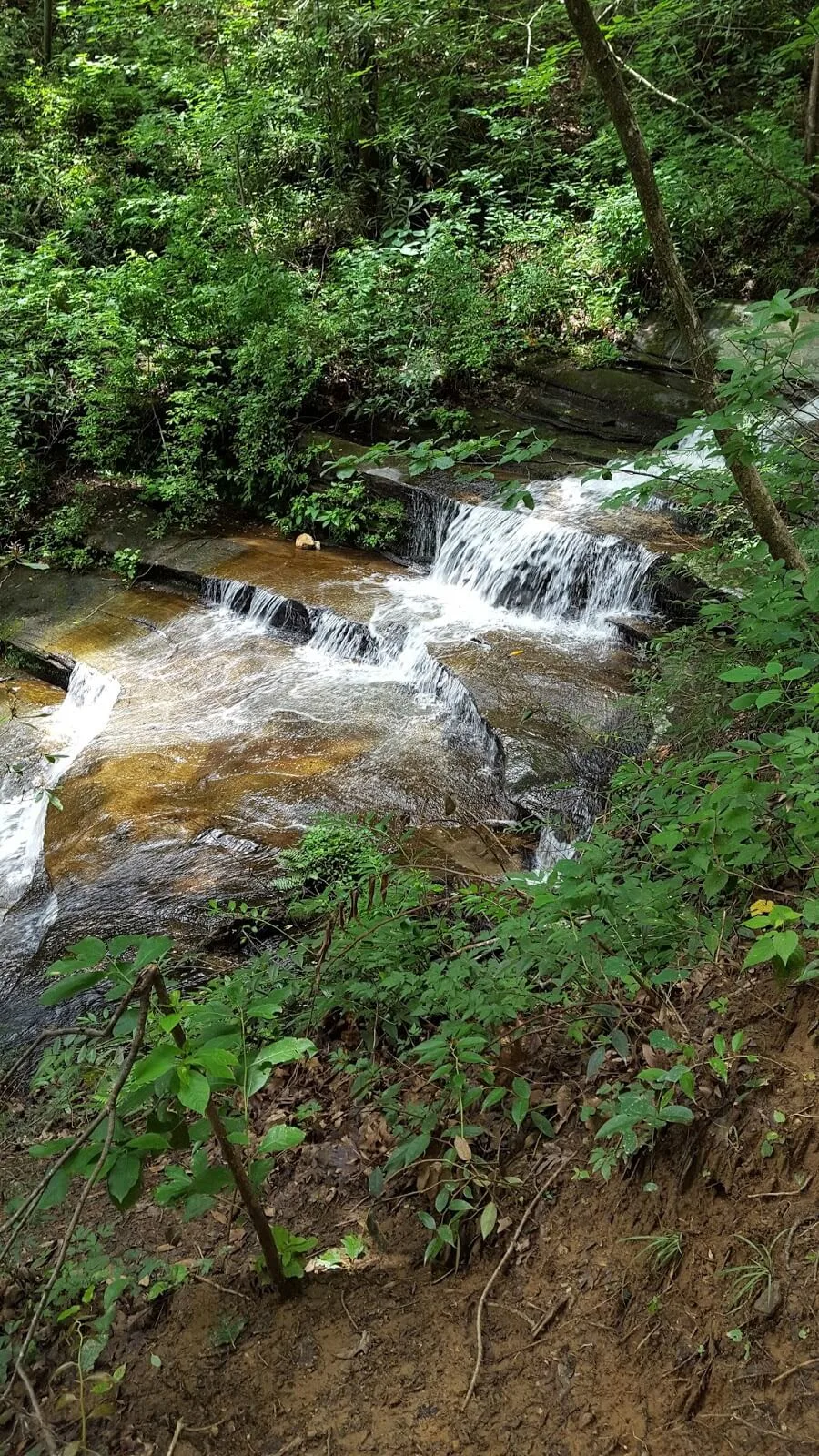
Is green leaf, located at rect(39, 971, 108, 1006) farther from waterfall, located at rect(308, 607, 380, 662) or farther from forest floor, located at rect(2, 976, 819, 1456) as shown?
waterfall, located at rect(308, 607, 380, 662)

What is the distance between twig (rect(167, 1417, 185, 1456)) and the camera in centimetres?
198

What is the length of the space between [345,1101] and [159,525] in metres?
8.58

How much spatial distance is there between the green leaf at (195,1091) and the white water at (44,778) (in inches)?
159

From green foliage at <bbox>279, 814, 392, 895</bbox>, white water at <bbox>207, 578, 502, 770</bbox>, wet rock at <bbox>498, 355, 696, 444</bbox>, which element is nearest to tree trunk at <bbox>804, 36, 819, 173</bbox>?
wet rock at <bbox>498, 355, 696, 444</bbox>

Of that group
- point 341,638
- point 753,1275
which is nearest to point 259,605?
point 341,638

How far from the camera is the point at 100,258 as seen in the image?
12.6 metres

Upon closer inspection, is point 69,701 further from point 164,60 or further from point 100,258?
point 164,60

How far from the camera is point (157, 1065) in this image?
1.68 meters

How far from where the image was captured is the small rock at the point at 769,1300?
1.81 meters

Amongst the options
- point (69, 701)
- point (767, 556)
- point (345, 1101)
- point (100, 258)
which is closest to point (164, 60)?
point (100, 258)

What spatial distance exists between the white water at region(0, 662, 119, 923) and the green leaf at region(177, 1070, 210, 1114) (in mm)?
4046

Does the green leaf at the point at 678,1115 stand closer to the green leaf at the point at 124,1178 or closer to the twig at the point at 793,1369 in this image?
the twig at the point at 793,1369

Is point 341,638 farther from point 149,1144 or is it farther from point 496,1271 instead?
point 149,1144

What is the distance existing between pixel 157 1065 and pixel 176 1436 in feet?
3.22
